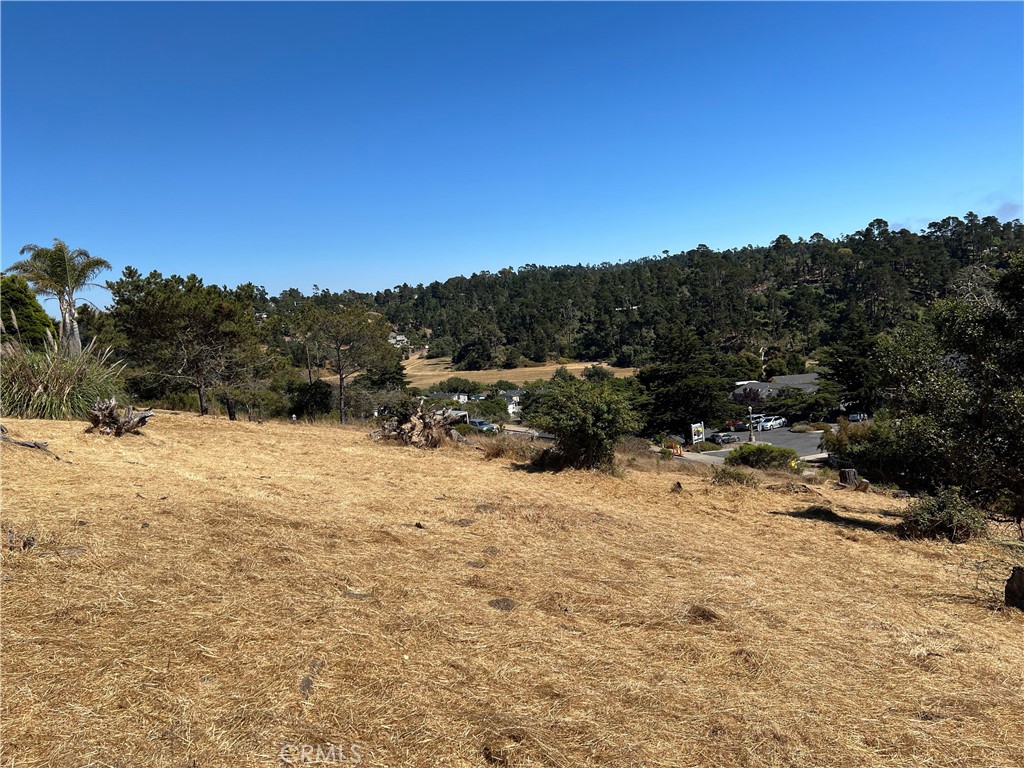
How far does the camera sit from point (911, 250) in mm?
100312

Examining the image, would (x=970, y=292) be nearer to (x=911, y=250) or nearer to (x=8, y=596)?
(x=8, y=596)

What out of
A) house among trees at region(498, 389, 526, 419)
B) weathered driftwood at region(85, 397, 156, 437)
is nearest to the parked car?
house among trees at region(498, 389, 526, 419)

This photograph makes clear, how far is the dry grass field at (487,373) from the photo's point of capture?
91812 mm

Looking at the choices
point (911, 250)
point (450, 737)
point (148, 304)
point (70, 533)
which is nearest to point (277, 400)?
point (148, 304)

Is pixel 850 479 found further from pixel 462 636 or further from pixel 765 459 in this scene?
pixel 765 459

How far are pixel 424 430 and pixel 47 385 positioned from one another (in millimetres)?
6852

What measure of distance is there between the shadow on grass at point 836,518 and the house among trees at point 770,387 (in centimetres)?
5442

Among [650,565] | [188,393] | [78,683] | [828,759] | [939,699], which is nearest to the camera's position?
[828,759]

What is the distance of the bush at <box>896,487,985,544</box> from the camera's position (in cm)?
755

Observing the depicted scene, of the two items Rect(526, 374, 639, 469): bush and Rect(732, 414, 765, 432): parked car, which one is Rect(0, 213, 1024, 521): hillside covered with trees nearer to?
Rect(526, 374, 639, 469): bush

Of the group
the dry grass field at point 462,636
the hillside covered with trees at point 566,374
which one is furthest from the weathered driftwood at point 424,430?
the dry grass field at point 462,636

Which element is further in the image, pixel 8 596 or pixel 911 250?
pixel 911 250

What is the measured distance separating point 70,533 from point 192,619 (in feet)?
6.64

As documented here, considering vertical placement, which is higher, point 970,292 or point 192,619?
point 970,292
